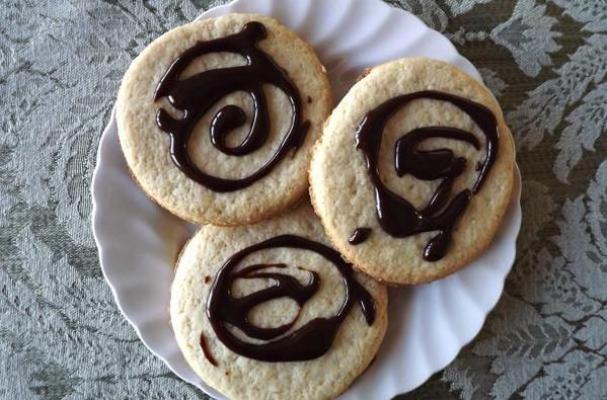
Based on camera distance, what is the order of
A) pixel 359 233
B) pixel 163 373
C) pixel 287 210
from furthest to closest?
pixel 163 373, pixel 287 210, pixel 359 233

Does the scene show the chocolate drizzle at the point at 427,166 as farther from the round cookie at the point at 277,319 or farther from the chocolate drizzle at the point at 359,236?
the round cookie at the point at 277,319

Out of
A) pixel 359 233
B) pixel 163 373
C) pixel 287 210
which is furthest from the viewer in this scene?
pixel 163 373

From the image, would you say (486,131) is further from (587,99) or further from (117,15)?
(117,15)

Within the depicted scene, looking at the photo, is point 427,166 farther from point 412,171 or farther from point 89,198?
point 89,198

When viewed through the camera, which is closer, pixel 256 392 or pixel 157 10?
pixel 256 392

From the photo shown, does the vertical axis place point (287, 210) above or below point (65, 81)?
below

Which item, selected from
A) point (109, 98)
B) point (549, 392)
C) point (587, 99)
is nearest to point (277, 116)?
point (109, 98)

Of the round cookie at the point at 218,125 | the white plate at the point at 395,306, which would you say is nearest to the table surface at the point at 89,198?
the white plate at the point at 395,306
